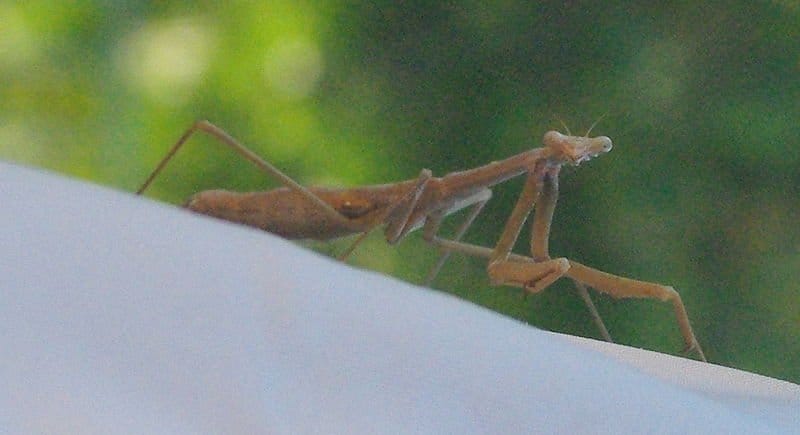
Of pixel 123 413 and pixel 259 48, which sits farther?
pixel 259 48

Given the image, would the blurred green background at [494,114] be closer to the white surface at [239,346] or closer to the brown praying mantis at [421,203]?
the brown praying mantis at [421,203]

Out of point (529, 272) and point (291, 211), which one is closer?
point (529, 272)

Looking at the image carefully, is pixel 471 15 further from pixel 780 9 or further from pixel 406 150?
pixel 780 9

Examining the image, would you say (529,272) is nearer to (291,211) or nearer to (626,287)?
(626,287)

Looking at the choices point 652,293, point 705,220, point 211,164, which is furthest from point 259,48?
point 652,293

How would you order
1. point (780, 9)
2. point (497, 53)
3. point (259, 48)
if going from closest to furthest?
point (780, 9), point (497, 53), point (259, 48)

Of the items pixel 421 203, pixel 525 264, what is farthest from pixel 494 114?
pixel 525 264
